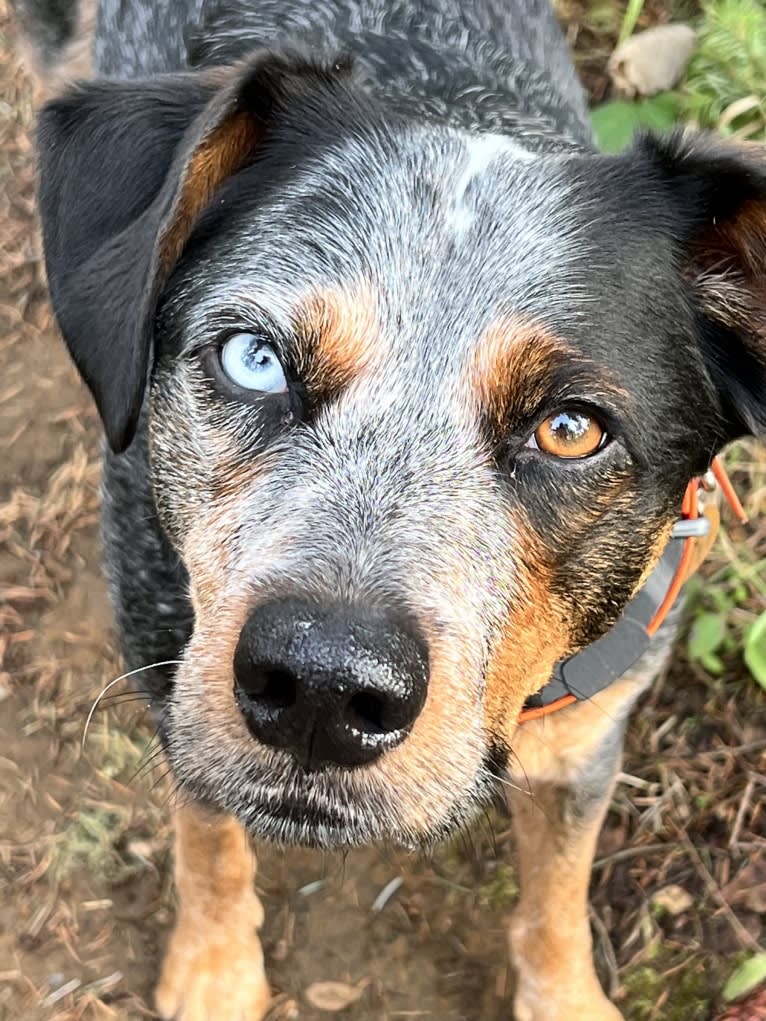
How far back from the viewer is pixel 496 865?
3.93m

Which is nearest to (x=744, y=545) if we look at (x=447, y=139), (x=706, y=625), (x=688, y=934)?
(x=706, y=625)

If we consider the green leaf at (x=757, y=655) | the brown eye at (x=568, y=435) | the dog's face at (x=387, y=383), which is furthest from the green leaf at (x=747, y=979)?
the brown eye at (x=568, y=435)

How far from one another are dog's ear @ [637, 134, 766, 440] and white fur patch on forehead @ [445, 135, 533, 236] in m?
0.31

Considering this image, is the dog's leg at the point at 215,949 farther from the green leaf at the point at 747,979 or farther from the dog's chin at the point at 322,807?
the green leaf at the point at 747,979

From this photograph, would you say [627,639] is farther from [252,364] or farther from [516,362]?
[252,364]

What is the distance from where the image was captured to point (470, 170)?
259 cm

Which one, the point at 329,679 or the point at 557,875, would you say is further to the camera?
the point at 557,875

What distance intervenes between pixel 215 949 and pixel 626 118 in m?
3.35

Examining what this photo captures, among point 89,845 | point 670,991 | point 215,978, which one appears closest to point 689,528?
point 670,991

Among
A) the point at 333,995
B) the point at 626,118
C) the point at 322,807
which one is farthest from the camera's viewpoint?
the point at 626,118

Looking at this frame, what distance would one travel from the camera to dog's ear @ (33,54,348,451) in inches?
92.0

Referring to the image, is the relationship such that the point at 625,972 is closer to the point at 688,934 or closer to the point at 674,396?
the point at 688,934

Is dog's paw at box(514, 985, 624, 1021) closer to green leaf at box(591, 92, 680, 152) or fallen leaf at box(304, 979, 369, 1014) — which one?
fallen leaf at box(304, 979, 369, 1014)

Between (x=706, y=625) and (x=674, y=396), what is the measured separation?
1.81m
